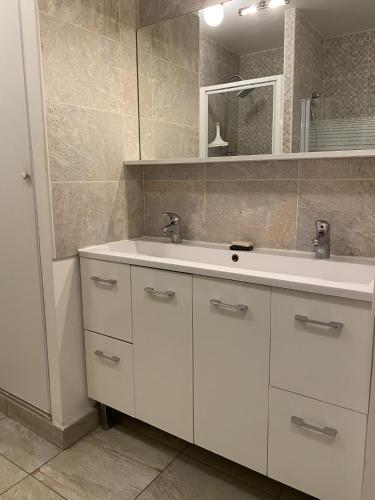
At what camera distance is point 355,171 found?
1.50 m

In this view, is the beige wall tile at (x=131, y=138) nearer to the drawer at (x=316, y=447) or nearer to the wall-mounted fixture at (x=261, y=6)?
the wall-mounted fixture at (x=261, y=6)

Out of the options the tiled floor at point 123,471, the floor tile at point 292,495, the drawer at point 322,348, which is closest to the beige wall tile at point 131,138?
the drawer at point 322,348

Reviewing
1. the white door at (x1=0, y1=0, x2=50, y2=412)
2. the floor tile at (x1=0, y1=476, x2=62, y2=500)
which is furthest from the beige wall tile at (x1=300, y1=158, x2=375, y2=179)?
the floor tile at (x1=0, y1=476, x2=62, y2=500)

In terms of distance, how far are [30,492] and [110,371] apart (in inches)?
20.3

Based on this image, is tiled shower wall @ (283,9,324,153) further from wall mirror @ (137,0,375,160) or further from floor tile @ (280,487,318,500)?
floor tile @ (280,487,318,500)

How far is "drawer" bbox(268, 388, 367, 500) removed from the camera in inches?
46.3

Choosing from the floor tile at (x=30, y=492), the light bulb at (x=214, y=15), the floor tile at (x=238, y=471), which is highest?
the light bulb at (x=214, y=15)

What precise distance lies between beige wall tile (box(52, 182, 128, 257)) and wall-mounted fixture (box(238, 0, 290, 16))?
0.89 meters

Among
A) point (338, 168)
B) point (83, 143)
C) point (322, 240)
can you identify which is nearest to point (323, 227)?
point (322, 240)

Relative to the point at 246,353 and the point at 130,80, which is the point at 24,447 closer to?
the point at 246,353

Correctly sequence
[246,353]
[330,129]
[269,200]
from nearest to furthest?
A: [246,353]
[330,129]
[269,200]

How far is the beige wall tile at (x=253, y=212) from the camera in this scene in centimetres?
166

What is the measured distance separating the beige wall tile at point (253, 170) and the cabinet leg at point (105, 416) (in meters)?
1.16

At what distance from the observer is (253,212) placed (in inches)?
68.8
